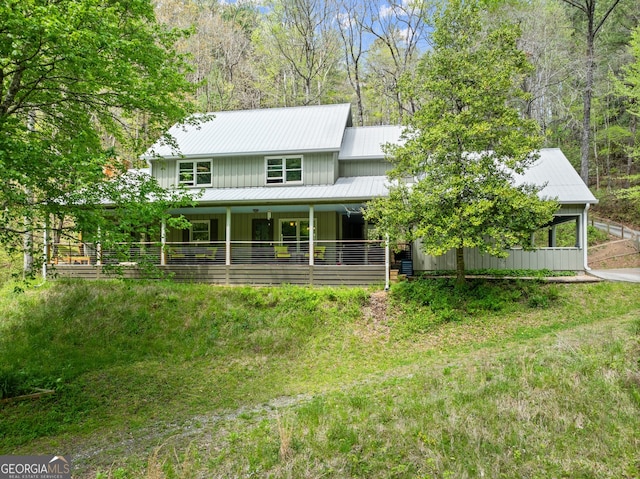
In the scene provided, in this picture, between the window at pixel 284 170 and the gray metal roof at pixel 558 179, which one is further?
the window at pixel 284 170

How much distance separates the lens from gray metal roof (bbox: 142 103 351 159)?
1596cm

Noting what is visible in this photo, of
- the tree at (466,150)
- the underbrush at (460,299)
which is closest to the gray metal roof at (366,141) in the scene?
the tree at (466,150)

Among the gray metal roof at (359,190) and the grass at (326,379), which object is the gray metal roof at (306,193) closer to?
the gray metal roof at (359,190)

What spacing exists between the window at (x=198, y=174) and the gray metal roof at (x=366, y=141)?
6006mm

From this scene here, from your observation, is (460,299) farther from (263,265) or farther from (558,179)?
(558,179)

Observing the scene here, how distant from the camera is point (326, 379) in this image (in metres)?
8.30

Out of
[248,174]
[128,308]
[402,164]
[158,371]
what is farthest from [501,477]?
[248,174]

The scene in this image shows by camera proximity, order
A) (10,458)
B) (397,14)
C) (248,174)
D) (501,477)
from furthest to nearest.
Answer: (397,14)
(248,174)
(10,458)
(501,477)

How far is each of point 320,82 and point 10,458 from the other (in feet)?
94.0

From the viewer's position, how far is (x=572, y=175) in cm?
1459

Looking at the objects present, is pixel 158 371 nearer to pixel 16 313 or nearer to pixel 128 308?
pixel 128 308

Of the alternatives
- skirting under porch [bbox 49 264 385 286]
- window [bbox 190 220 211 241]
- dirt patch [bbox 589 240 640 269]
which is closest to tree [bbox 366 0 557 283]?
skirting under porch [bbox 49 264 385 286]

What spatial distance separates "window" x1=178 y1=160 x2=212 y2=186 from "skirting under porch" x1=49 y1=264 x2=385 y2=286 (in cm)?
440

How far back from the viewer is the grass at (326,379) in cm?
413
